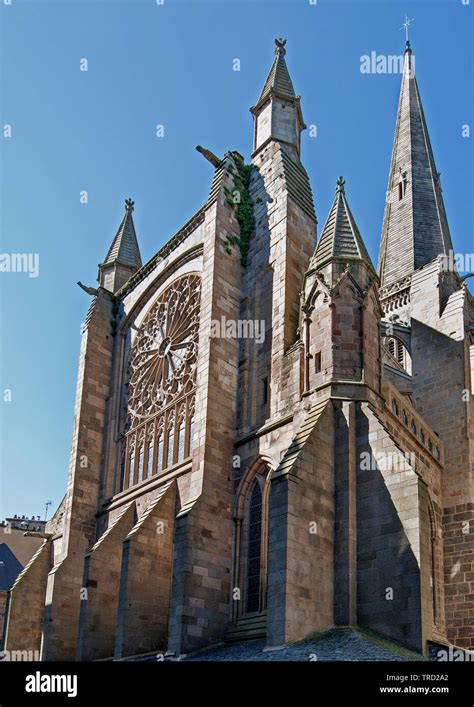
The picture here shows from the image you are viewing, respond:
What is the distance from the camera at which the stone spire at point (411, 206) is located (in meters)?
34.0

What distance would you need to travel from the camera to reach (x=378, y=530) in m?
15.8

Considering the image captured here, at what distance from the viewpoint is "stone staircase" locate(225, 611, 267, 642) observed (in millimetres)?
17438

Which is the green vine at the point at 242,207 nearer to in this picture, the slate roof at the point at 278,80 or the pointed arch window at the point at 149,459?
the slate roof at the point at 278,80

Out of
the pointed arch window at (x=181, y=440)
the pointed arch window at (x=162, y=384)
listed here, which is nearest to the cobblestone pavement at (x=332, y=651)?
the pointed arch window at (x=181, y=440)

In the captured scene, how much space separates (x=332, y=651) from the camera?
13906 mm

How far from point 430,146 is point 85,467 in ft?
74.9

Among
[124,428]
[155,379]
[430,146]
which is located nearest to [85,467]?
[124,428]

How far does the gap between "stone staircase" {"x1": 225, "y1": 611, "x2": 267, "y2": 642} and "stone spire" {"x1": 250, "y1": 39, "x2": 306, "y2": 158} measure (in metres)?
13.0

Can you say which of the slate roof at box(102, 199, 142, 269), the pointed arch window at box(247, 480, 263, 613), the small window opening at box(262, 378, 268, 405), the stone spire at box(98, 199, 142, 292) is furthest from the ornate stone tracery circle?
the slate roof at box(102, 199, 142, 269)

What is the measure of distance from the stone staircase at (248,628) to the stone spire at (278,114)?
512 inches

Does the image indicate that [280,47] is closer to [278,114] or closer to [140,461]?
[278,114]

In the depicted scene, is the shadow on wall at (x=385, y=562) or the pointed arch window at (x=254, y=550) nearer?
the shadow on wall at (x=385, y=562)

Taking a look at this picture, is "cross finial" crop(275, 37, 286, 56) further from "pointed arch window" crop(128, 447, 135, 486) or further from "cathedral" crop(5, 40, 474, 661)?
"pointed arch window" crop(128, 447, 135, 486)
